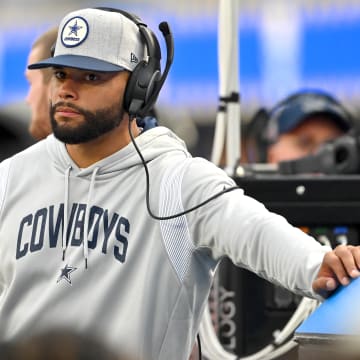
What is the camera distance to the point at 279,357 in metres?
3.07

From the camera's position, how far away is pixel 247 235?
2215 millimetres

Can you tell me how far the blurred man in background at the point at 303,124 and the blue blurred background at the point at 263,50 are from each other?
799 mm

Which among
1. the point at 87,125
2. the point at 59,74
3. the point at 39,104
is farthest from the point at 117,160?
the point at 39,104

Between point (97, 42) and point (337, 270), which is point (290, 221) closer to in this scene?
point (97, 42)

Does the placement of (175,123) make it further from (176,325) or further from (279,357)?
(176,325)

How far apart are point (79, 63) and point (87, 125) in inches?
5.1

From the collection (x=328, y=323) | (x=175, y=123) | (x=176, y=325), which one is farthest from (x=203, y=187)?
(x=175, y=123)

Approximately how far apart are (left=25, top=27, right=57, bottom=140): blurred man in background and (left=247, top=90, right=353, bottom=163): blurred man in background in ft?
3.62

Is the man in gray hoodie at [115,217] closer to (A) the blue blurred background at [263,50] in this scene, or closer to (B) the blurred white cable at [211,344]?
(B) the blurred white cable at [211,344]

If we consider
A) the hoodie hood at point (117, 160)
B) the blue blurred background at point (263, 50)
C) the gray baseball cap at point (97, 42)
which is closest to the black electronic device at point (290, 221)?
the hoodie hood at point (117, 160)

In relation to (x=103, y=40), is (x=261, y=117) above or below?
above

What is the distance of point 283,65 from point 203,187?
Answer: 123 inches

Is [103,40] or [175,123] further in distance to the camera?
[175,123]

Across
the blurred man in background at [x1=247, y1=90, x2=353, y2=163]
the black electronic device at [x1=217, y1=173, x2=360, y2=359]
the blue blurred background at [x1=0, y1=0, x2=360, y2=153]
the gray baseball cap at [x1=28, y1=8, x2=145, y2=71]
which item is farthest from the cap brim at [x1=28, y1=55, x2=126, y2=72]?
the blue blurred background at [x1=0, y1=0, x2=360, y2=153]
